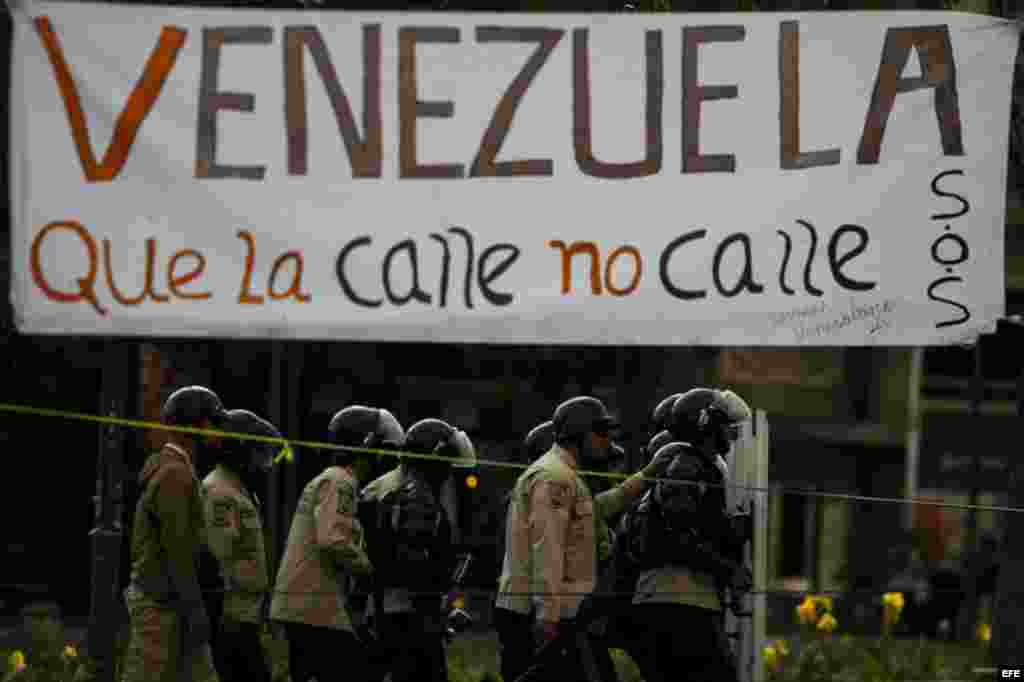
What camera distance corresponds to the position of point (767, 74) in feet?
23.7

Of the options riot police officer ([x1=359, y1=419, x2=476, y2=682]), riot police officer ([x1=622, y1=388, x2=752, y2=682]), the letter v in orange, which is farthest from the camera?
riot police officer ([x1=359, y1=419, x2=476, y2=682])

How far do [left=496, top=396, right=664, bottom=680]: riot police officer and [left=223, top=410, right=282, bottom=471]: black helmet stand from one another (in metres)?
1.23

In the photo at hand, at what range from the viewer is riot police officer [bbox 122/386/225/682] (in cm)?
852

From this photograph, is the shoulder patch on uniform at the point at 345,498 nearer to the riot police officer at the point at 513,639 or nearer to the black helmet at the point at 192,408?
the black helmet at the point at 192,408

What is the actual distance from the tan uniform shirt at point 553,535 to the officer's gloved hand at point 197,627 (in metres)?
1.31

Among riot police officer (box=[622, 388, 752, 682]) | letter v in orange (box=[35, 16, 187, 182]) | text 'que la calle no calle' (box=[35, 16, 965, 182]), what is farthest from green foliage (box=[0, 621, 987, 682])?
text 'que la calle no calle' (box=[35, 16, 965, 182])

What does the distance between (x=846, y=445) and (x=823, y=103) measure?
24996 millimetres

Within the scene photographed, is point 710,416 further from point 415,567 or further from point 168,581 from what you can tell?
point 168,581

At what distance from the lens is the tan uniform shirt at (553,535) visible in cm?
876

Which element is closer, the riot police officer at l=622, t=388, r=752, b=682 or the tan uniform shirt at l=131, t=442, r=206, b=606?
the tan uniform shirt at l=131, t=442, r=206, b=606

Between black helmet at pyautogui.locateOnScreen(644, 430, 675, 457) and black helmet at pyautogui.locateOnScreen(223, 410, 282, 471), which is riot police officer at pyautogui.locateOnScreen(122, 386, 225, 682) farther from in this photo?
black helmet at pyautogui.locateOnScreen(644, 430, 675, 457)

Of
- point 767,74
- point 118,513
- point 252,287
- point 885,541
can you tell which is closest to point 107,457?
point 118,513

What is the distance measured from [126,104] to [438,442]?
3.29 meters

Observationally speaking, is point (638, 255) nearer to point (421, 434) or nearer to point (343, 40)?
point (343, 40)
